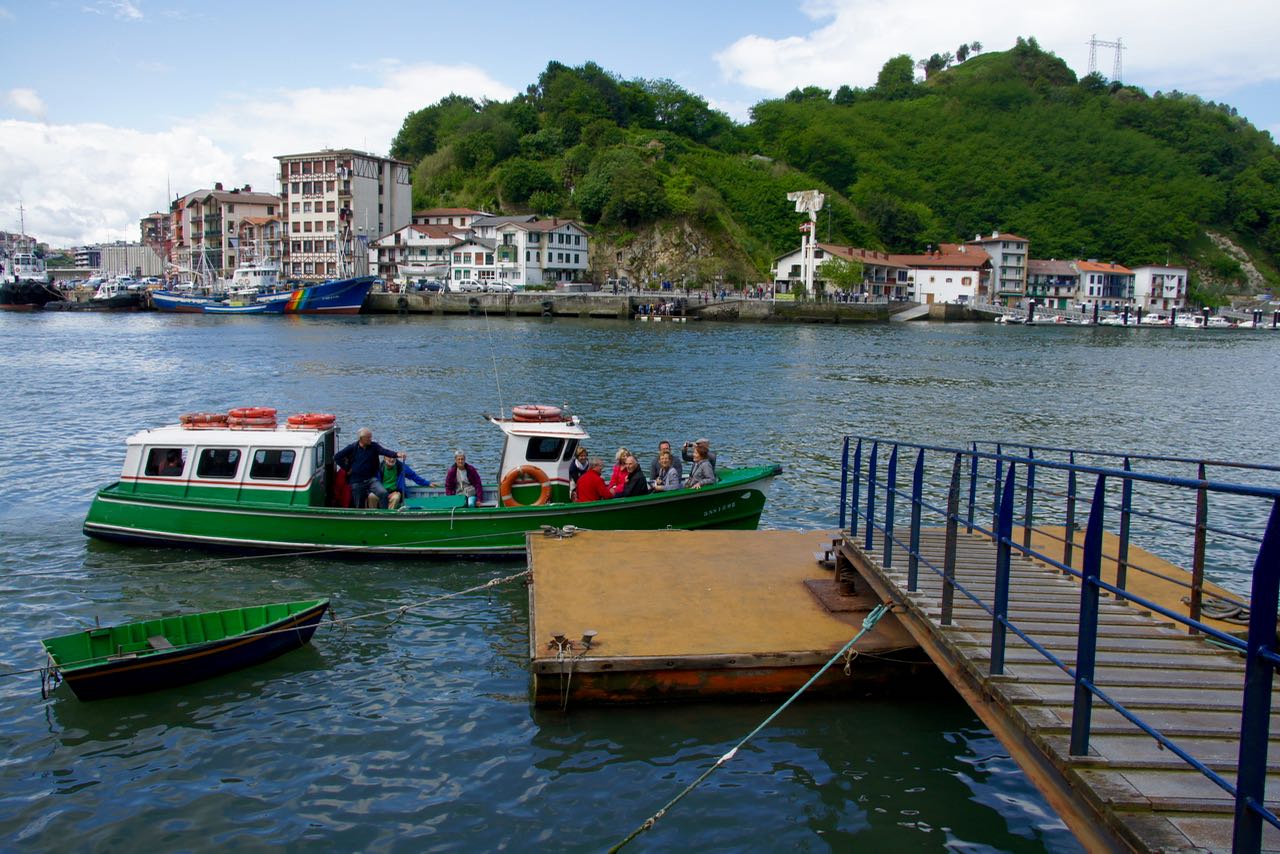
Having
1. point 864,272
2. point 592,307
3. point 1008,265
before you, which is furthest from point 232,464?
point 1008,265

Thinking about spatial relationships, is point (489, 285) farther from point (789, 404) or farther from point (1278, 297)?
point (1278, 297)

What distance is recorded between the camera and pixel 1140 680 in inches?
270

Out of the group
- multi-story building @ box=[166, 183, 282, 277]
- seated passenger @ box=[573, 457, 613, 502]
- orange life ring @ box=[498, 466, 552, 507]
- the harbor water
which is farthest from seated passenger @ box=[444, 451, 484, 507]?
multi-story building @ box=[166, 183, 282, 277]

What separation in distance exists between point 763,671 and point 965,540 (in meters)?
3.79

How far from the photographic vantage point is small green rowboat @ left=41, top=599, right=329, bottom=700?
35.4ft

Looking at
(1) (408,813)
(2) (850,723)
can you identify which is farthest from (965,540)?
(1) (408,813)

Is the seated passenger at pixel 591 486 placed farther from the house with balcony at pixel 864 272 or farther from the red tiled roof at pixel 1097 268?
the red tiled roof at pixel 1097 268

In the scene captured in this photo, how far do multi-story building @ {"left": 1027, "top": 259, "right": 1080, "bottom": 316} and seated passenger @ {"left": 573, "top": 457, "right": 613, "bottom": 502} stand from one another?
14474 cm

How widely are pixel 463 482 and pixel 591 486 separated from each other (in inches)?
108

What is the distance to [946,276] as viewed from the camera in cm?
13238

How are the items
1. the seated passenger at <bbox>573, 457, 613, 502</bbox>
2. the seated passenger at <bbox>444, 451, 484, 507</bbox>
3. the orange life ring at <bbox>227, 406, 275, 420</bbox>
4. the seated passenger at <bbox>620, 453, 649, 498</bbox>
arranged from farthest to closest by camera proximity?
the seated passenger at <bbox>444, 451, 484, 507</bbox> < the orange life ring at <bbox>227, 406, 275, 420</bbox> < the seated passenger at <bbox>620, 453, 649, 498</bbox> < the seated passenger at <bbox>573, 457, 613, 502</bbox>

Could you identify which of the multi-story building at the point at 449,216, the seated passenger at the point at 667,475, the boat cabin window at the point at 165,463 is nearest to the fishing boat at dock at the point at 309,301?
the multi-story building at the point at 449,216

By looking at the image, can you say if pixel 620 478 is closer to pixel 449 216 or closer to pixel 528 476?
pixel 528 476

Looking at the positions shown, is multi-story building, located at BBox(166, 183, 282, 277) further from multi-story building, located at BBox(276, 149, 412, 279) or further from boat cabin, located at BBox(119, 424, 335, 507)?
boat cabin, located at BBox(119, 424, 335, 507)
